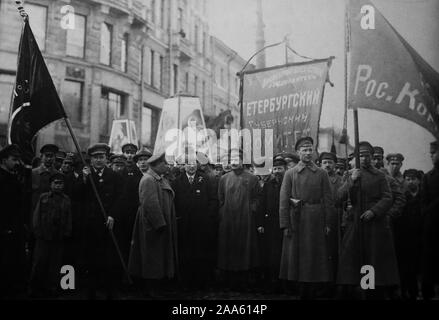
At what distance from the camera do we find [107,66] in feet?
34.2

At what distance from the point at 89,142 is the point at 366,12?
7.16 m

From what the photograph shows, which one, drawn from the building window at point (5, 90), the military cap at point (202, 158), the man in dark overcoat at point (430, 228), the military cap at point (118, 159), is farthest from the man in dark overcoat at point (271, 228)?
the building window at point (5, 90)

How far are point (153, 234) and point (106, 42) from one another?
704cm

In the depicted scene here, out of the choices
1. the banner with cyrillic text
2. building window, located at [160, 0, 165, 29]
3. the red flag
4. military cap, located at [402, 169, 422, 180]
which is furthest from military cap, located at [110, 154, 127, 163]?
military cap, located at [402, 169, 422, 180]

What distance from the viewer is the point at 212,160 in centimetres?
777

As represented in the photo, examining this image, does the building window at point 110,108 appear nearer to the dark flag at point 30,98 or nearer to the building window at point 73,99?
the building window at point 73,99

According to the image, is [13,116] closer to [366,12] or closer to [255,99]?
[255,99]

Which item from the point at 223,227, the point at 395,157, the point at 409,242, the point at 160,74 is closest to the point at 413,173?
the point at 395,157

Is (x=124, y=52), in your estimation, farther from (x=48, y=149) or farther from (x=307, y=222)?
(x=307, y=222)

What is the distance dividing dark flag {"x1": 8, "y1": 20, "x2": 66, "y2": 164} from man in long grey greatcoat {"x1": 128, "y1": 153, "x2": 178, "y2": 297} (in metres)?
1.22

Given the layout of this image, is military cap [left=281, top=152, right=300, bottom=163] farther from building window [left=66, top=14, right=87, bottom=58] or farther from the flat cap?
building window [left=66, top=14, right=87, bottom=58]

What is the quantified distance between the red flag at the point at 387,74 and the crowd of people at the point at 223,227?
556mm

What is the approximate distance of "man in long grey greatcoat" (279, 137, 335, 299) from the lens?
4.64 meters

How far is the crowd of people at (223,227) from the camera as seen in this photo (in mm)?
4691
